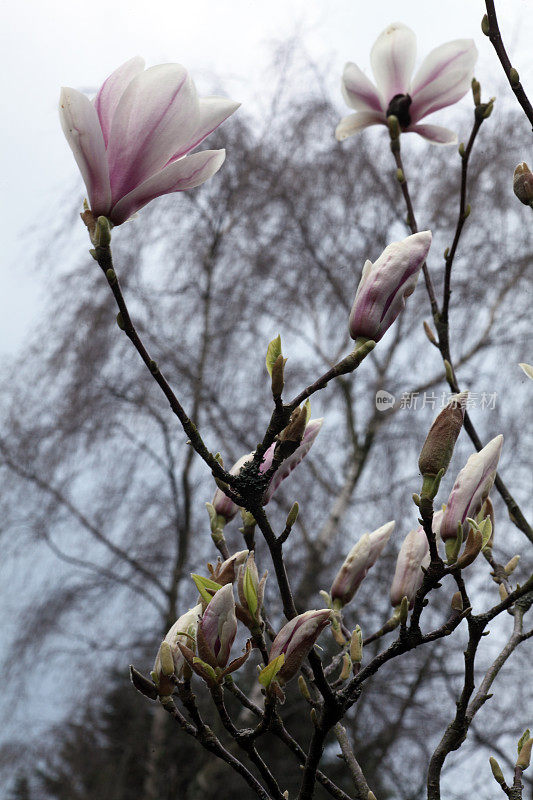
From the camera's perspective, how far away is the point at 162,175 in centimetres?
40

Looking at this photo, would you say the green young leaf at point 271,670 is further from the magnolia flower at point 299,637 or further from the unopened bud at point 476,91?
the unopened bud at point 476,91

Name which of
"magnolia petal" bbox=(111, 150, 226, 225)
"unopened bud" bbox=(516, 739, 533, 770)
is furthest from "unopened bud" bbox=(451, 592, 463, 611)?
"magnolia petal" bbox=(111, 150, 226, 225)

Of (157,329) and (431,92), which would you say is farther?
(157,329)

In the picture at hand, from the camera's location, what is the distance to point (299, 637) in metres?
0.40

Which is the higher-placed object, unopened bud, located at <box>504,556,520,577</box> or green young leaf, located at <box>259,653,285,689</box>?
unopened bud, located at <box>504,556,520,577</box>

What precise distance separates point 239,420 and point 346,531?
0.61 metres

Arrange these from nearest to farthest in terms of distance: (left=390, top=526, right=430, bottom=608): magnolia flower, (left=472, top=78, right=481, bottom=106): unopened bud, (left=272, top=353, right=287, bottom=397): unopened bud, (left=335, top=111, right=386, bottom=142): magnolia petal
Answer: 1. (left=272, top=353, right=287, bottom=397): unopened bud
2. (left=390, top=526, right=430, bottom=608): magnolia flower
3. (left=472, top=78, right=481, bottom=106): unopened bud
4. (left=335, top=111, right=386, bottom=142): magnolia petal

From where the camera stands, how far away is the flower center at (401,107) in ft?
2.57

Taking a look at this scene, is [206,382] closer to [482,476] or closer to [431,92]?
[431,92]

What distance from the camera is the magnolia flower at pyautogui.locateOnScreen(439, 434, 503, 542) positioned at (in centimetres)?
43

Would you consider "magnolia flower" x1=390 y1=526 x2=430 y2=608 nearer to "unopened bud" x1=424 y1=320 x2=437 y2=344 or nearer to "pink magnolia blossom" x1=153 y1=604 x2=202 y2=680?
"pink magnolia blossom" x1=153 y1=604 x2=202 y2=680

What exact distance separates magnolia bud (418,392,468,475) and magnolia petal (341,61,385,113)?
0.52m

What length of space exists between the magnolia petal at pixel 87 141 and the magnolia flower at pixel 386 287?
135 millimetres

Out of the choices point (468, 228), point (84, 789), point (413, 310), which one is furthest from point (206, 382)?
point (84, 789)
